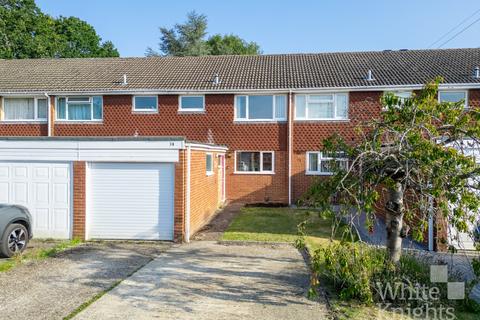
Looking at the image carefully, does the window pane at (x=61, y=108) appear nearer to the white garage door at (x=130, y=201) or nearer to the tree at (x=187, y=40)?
the white garage door at (x=130, y=201)

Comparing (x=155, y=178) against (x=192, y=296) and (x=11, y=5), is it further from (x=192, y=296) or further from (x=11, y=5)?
(x=11, y=5)

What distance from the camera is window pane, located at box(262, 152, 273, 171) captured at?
56.1ft

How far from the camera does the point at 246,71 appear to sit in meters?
19.0

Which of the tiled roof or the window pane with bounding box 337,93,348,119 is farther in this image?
the tiled roof

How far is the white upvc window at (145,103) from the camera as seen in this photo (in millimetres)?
17583

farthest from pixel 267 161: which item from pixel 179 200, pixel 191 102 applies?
pixel 179 200

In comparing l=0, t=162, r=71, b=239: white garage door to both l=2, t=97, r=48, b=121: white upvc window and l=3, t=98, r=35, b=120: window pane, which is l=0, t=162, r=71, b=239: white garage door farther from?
l=3, t=98, r=35, b=120: window pane

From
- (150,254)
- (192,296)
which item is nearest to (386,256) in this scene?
(192,296)

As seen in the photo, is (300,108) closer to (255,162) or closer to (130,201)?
(255,162)

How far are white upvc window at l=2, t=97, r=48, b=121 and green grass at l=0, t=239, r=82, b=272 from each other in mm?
11008

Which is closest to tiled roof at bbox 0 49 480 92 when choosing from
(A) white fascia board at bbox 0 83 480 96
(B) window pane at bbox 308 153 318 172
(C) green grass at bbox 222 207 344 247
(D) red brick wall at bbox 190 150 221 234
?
(A) white fascia board at bbox 0 83 480 96

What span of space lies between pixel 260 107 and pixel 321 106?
9.08ft

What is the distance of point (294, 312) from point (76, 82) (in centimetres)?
1691

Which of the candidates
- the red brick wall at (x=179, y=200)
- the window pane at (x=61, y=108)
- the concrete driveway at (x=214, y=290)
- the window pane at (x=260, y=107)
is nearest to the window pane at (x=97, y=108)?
the window pane at (x=61, y=108)
